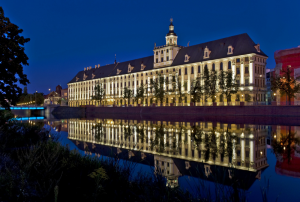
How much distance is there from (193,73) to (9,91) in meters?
64.3

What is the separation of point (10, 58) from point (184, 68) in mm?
66454

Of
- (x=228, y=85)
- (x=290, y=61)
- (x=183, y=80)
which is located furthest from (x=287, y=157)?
(x=183, y=80)

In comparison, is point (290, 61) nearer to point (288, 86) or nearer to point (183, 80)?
point (288, 86)

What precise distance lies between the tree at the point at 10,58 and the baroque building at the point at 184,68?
43.4 m

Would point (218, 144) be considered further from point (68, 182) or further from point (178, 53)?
point (178, 53)

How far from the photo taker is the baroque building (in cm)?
6369

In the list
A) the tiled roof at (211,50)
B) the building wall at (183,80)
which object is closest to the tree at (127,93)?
the building wall at (183,80)

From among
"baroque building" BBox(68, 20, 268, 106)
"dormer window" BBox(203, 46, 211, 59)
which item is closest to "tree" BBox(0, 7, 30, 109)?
"baroque building" BBox(68, 20, 268, 106)

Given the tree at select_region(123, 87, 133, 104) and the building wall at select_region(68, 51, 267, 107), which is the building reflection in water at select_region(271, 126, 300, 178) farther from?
the tree at select_region(123, 87, 133, 104)

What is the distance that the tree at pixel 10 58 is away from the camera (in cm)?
1455

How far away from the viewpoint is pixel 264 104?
4428 centimetres

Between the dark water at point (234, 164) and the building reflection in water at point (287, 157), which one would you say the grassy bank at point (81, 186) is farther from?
the building reflection in water at point (287, 157)

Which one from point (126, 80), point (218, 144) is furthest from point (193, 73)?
point (218, 144)

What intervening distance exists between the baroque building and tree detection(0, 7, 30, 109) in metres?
43.4
